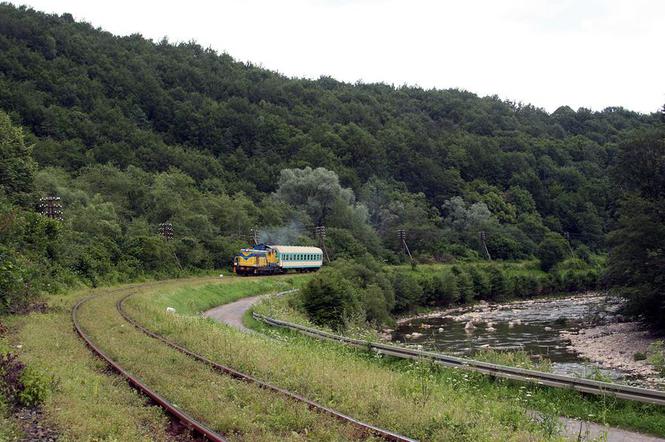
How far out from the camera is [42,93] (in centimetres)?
10056

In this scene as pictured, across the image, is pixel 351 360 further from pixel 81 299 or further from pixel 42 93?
pixel 42 93

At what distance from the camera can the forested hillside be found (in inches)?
1976

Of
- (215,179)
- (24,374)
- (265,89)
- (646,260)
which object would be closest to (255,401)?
(24,374)

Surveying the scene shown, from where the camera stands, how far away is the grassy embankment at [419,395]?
9.21 metres

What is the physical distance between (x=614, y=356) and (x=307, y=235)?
1960 inches

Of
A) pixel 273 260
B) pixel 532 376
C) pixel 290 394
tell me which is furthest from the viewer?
pixel 273 260

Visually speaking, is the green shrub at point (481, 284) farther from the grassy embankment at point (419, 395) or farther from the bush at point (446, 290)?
the grassy embankment at point (419, 395)

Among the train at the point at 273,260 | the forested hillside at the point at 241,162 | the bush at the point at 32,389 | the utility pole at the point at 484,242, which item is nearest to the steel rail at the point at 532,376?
the bush at the point at 32,389

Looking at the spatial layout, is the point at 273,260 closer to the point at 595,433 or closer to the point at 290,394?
the point at 290,394

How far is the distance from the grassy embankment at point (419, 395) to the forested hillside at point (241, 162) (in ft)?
44.1

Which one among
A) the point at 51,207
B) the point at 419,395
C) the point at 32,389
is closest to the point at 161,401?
the point at 32,389

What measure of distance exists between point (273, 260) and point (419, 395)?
148ft

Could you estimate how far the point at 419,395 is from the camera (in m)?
11.2

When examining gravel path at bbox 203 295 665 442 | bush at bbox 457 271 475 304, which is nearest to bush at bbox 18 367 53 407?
gravel path at bbox 203 295 665 442
